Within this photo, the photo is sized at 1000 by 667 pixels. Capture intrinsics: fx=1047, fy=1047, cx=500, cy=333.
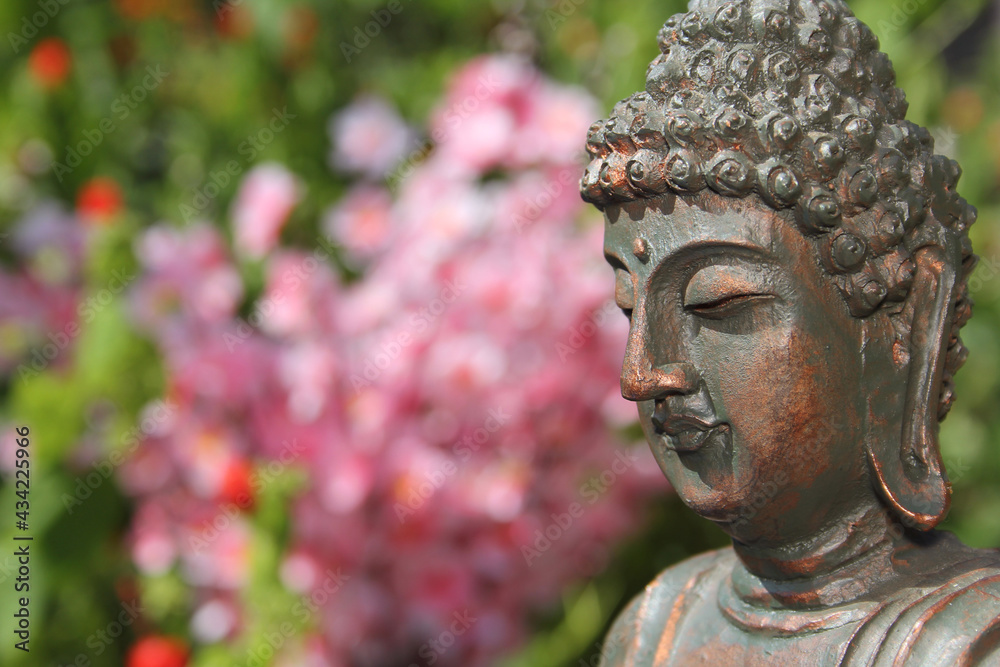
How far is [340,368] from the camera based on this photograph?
1.60m

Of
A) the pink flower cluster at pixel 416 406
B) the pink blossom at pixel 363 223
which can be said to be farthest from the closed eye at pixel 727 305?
the pink blossom at pixel 363 223

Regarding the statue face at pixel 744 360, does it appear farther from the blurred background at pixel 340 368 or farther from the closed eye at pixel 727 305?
the blurred background at pixel 340 368

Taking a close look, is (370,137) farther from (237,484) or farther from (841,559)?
(841,559)

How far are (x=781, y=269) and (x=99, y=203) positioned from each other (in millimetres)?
→ 1398

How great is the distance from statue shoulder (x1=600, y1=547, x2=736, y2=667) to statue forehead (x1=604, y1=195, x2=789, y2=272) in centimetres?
34

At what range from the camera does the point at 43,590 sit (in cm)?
175

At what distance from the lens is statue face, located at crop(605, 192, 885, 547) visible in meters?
0.80

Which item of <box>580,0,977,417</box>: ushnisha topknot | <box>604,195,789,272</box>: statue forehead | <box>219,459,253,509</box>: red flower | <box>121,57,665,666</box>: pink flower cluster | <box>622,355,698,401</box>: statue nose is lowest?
<box>219,459,253,509</box>: red flower

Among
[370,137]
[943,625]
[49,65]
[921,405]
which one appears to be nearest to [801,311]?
[921,405]

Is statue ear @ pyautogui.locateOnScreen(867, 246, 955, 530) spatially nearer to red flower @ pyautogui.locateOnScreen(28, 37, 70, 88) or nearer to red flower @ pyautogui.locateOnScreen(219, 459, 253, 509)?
red flower @ pyautogui.locateOnScreen(219, 459, 253, 509)

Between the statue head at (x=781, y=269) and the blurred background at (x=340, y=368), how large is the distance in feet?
2.41

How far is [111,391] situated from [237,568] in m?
0.42

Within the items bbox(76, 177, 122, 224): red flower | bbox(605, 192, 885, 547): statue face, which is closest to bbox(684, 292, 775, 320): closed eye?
bbox(605, 192, 885, 547): statue face

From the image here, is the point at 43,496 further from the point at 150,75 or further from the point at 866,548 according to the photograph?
the point at 866,548
